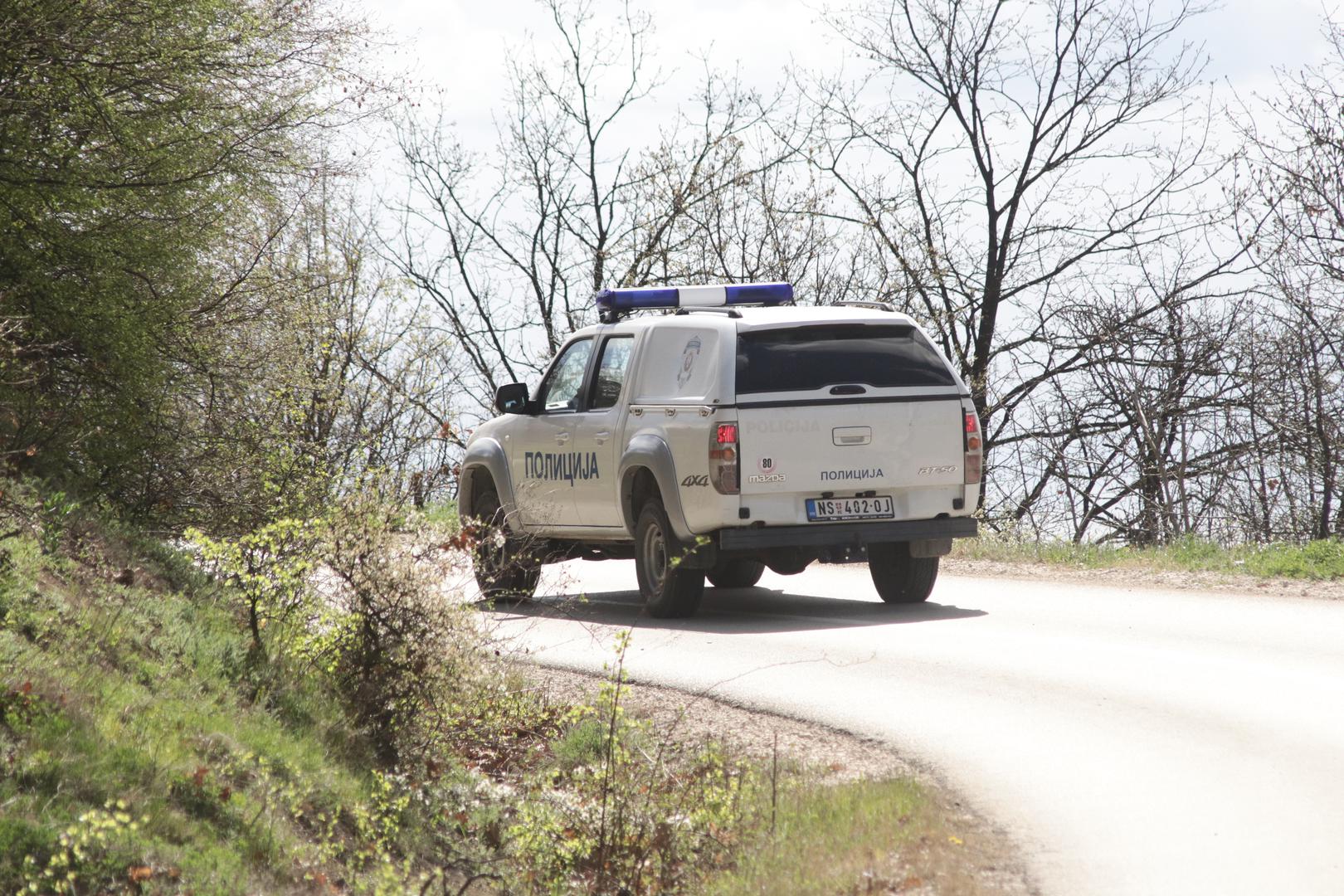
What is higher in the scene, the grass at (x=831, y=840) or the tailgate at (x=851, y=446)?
the tailgate at (x=851, y=446)

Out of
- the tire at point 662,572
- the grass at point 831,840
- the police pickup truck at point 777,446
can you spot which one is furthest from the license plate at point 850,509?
the grass at point 831,840

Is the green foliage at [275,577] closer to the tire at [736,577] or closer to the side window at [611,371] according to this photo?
the side window at [611,371]

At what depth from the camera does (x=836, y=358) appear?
38.2 feet

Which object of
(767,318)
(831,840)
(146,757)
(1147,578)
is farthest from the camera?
(1147,578)

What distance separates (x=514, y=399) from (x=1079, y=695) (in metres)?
6.65

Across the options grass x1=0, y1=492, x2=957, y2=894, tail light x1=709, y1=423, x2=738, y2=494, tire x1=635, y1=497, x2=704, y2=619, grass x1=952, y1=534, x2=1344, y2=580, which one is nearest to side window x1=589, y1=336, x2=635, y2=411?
tire x1=635, y1=497, x2=704, y2=619

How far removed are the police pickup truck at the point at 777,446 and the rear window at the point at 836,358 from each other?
0.01 meters

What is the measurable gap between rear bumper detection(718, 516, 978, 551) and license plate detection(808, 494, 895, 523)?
→ 0.16 ft

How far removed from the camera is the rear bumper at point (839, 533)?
11.3 metres

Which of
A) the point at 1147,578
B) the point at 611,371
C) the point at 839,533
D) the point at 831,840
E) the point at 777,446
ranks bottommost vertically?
the point at 831,840

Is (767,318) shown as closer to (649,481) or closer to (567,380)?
(649,481)

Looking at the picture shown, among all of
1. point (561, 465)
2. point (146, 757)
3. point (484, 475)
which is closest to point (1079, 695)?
point (146, 757)

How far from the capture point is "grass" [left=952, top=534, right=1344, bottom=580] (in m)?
13.4

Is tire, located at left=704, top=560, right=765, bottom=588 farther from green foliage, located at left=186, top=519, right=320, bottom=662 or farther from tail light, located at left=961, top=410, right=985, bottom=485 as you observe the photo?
green foliage, located at left=186, top=519, right=320, bottom=662
